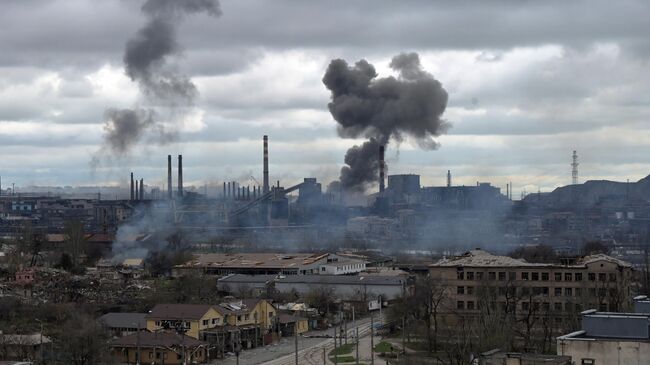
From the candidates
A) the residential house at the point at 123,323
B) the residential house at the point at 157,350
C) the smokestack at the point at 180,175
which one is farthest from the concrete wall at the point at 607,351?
the smokestack at the point at 180,175

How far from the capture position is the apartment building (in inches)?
1617

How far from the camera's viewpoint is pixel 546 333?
33.8m

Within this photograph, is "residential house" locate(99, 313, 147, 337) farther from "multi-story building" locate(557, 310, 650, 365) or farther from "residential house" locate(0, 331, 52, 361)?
"multi-story building" locate(557, 310, 650, 365)

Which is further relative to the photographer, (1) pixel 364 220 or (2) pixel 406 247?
(1) pixel 364 220

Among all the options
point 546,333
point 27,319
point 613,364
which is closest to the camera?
point 613,364

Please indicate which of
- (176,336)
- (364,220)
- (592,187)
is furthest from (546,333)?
(592,187)

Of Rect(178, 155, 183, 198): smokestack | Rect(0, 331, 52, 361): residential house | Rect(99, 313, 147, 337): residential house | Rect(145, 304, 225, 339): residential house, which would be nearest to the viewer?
Rect(0, 331, 52, 361): residential house

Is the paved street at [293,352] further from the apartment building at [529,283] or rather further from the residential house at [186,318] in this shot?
the apartment building at [529,283]

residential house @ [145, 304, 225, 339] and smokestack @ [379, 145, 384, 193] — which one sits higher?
smokestack @ [379, 145, 384, 193]

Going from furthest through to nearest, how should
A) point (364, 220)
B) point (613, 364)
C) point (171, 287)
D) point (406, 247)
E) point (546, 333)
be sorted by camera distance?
point (364, 220) < point (406, 247) < point (171, 287) < point (546, 333) < point (613, 364)

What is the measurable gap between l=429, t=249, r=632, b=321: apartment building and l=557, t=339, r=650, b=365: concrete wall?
22.8 meters

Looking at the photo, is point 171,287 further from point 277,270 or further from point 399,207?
point 399,207

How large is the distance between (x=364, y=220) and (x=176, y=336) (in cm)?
6742

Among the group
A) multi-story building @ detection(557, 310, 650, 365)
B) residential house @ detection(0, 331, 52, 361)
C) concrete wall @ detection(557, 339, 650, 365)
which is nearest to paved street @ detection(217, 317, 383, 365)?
residential house @ detection(0, 331, 52, 361)
